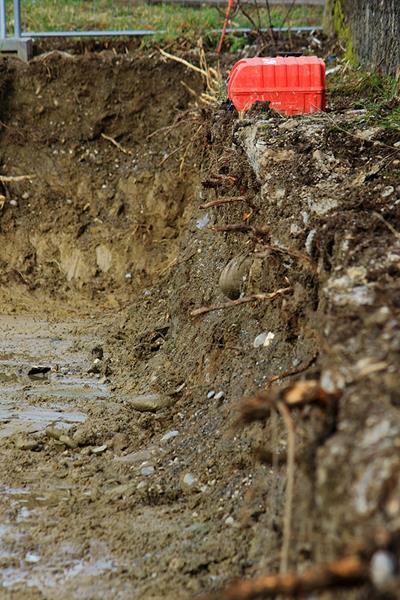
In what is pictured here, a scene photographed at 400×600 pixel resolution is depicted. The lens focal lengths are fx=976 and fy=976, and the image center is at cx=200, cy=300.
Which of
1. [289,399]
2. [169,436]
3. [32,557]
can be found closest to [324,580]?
[289,399]

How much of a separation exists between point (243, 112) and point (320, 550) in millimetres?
3841

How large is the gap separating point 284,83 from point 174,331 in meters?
1.63

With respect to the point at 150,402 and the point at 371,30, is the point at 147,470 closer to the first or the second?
the point at 150,402

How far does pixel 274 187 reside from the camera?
14.5 feet

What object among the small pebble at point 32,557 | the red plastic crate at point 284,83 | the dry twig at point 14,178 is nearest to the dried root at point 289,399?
the small pebble at point 32,557

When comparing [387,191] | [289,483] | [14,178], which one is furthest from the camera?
[14,178]

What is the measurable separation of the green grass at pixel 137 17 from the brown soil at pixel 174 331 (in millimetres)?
861

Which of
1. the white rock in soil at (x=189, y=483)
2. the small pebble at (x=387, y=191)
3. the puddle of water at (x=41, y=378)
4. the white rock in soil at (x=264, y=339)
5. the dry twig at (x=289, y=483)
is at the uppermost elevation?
the small pebble at (x=387, y=191)

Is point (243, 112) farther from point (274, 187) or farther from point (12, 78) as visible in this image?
point (12, 78)

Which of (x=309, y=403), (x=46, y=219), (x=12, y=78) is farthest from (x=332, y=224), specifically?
(x=12, y=78)

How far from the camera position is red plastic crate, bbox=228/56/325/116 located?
5457 mm

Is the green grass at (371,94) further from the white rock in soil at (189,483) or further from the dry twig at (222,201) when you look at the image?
the white rock in soil at (189,483)

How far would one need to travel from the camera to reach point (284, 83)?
218 inches

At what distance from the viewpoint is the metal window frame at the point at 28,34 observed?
28.8 ft
